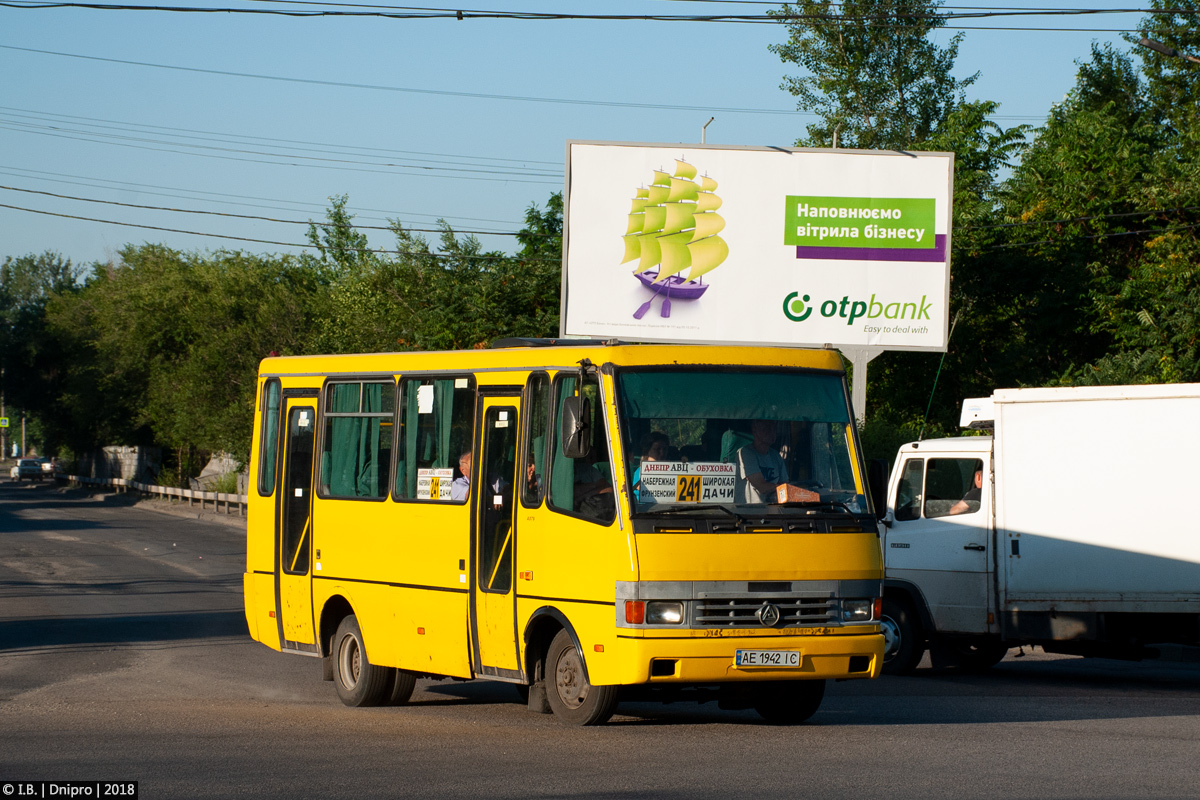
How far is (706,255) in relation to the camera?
26.2 m

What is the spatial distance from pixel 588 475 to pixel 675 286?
17.1m

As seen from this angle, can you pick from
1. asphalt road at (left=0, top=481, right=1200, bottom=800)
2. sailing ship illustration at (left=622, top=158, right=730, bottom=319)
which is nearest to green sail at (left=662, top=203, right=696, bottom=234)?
sailing ship illustration at (left=622, top=158, right=730, bottom=319)

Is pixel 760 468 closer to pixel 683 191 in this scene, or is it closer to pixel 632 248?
pixel 632 248

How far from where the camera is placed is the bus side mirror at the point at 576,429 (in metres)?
8.89

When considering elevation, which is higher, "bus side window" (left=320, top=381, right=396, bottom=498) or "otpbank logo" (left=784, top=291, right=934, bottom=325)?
"otpbank logo" (left=784, top=291, right=934, bottom=325)

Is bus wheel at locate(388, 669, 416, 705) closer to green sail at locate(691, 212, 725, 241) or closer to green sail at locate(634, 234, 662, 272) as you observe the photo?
green sail at locate(634, 234, 662, 272)

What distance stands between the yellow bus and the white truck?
416 centimetres

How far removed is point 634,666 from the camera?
880cm

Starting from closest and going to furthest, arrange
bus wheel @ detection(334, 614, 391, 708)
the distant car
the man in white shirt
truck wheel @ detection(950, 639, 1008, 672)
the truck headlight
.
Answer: the man in white shirt, the truck headlight, bus wheel @ detection(334, 614, 391, 708), truck wheel @ detection(950, 639, 1008, 672), the distant car

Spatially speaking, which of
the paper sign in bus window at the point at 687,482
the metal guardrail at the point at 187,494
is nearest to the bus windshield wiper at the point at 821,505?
the paper sign in bus window at the point at 687,482

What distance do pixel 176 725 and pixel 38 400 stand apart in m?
77.3

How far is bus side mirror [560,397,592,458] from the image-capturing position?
889 centimetres

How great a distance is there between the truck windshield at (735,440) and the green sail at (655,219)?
16.6 metres

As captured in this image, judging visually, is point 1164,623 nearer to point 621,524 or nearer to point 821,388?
point 821,388
